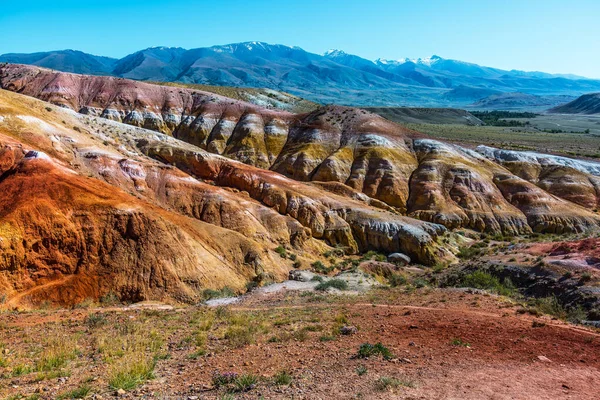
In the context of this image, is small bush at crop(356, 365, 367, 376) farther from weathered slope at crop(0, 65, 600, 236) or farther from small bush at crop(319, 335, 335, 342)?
weathered slope at crop(0, 65, 600, 236)

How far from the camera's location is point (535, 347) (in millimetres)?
11836

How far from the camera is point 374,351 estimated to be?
35.2 feet

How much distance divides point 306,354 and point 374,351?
6.27 feet

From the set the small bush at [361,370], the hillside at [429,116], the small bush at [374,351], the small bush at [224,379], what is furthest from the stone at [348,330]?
the hillside at [429,116]

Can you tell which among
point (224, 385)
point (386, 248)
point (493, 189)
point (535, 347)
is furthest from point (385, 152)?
point (224, 385)

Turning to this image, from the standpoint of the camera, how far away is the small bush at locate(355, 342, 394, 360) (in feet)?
34.6

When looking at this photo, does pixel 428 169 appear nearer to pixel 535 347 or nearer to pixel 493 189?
pixel 493 189

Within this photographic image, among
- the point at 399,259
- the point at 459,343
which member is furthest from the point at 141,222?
the point at 399,259

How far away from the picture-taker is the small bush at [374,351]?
10539mm

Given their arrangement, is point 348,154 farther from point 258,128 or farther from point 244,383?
point 244,383

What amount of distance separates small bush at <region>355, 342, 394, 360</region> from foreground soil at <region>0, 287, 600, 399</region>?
20 cm

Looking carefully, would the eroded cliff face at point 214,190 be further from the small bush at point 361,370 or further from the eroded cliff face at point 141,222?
the small bush at point 361,370

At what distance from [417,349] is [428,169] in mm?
52032

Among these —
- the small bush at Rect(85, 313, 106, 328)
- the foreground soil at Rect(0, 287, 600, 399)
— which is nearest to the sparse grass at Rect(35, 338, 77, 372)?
the foreground soil at Rect(0, 287, 600, 399)
